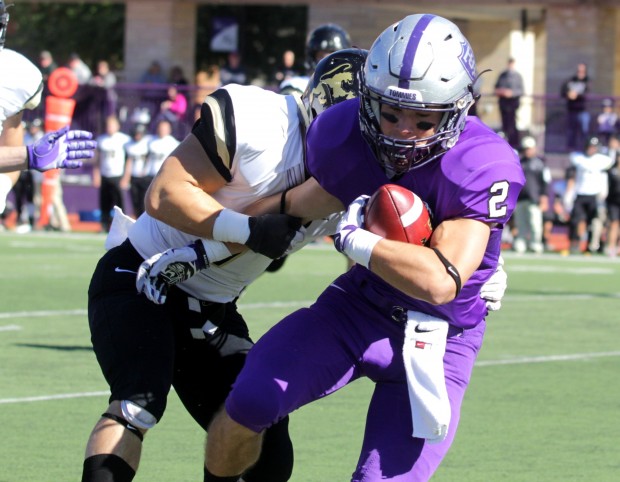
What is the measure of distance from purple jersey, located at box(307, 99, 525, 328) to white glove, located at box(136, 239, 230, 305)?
461mm

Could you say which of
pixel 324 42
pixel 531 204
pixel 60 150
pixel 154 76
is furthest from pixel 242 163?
pixel 154 76

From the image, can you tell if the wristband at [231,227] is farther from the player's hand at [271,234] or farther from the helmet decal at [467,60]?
the helmet decal at [467,60]

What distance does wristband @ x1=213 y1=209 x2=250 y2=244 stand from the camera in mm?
4293

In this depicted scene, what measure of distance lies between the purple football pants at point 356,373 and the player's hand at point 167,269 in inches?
16.9

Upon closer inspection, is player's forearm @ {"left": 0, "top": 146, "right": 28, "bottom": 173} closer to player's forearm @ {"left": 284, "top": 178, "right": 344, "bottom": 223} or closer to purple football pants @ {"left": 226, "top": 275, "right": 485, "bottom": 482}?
player's forearm @ {"left": 284, "top": 178, "right": 344, "bottom": 223}

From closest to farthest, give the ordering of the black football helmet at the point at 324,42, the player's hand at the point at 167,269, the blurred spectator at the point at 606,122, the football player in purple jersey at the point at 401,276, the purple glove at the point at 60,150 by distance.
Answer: the football player in purple jersey at the point at 401,276 < the player's hand at the point at 167,269 < the purple glove at the point at 60,150 < the black football helmet at the point at 324,42 < the blurred spectator at the point at 606,122

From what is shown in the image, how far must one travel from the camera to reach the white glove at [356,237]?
381 cm

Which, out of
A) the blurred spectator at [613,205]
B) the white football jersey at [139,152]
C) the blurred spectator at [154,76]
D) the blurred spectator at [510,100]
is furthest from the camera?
the blurred spectator at [154,76]

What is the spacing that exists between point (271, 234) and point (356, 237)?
0.50 meters

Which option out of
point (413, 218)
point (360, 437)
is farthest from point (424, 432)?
point (360, 437)

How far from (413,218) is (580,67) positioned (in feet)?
62.7

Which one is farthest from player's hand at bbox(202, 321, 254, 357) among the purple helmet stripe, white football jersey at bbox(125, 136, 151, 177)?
white football jersey at bbox(125, 136, 151, 177)

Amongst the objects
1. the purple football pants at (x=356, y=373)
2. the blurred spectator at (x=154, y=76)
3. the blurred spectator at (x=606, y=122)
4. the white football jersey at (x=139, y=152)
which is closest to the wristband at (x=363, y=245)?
the purple football pants at (x=356, y=373)

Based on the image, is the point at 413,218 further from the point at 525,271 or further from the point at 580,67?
the point at 580,67
